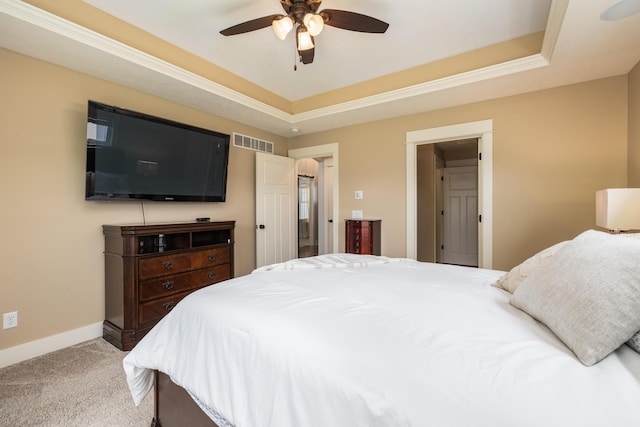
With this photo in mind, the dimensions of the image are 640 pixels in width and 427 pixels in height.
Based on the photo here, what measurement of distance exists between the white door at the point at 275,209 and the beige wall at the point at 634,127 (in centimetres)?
383

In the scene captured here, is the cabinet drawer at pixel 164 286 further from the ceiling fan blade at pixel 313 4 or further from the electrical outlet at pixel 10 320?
the ceiling fan blade at pixel 313 4

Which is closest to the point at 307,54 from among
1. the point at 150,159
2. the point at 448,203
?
the point at 150,159

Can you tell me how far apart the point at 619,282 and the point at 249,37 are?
2.87 m

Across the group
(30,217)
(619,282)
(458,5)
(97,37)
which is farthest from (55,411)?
(458,5)

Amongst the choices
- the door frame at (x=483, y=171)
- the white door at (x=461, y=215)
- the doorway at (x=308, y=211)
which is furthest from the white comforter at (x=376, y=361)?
the doorway at (x=308, y=211)

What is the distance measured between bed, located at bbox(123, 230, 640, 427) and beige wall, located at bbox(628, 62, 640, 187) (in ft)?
6.49

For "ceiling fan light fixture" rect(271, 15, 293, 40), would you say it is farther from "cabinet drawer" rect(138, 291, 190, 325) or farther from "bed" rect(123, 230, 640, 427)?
"cabinet drawer" rect(138, 291, 190, 325)

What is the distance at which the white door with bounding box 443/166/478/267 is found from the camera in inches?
218

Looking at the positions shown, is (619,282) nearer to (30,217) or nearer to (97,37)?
(97,37)

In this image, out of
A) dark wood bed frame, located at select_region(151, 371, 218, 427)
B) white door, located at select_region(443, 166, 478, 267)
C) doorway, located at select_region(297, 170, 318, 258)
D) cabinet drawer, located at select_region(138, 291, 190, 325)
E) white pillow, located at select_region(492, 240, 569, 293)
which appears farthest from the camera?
doorway, located at select_region(297, 170, 318, 258)

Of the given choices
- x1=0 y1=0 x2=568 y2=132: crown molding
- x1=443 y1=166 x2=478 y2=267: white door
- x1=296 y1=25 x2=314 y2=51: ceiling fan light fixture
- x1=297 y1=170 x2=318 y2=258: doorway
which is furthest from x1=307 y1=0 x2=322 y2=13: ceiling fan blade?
x1=297 y1=170 x2=318 y2=258: doorway

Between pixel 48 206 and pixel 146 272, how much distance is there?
37.2 inches

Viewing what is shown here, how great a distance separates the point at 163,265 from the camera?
263cm

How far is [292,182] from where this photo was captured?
4.61 metres
